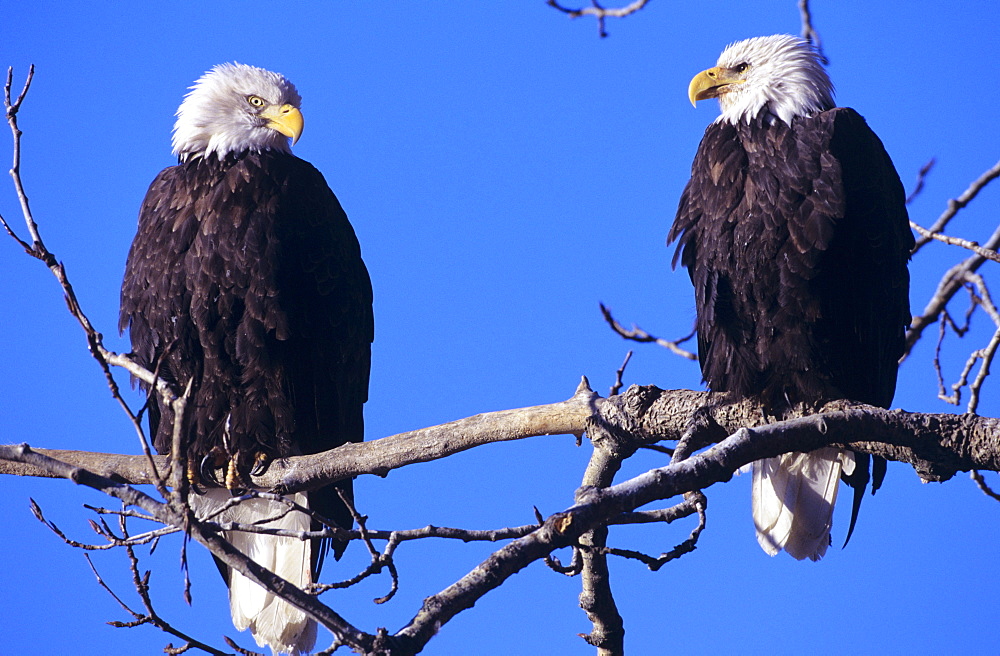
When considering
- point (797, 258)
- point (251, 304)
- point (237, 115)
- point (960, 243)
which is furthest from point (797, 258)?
point (237, 115)

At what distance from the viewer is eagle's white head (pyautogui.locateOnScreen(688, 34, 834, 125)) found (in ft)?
11.9

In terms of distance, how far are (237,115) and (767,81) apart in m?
1.91

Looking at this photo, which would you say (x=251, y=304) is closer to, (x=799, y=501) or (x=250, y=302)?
(x=250, y=302)

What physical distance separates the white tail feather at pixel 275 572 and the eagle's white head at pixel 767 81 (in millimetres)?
2084

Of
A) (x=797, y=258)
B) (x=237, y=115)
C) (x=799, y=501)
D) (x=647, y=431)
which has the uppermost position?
(x=237, y=115)

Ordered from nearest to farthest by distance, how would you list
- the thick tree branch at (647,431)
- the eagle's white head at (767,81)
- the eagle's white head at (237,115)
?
1. the thick tree branch at (647,431)
2. the eagle's white head at (767,81)
3. the eagle's white head at (237,115)

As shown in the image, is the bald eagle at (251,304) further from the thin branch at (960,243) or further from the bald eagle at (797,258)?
the thin branch at (960,243)

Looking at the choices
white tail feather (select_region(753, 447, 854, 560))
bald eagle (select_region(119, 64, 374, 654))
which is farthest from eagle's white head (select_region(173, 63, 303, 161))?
white tail feather (select_region(753, 447, 854, 560))

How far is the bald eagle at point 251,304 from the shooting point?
11.5 feet

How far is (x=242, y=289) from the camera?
137 inches

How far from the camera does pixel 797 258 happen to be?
3262 millimetres

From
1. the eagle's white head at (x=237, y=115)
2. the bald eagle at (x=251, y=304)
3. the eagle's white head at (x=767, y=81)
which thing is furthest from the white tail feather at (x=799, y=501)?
the eagle's white head at (x=237, y=115)

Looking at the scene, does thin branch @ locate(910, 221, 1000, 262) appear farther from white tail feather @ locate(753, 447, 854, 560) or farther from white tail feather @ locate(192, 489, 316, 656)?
white tail feather @ locate(192, 489, 316, 656)

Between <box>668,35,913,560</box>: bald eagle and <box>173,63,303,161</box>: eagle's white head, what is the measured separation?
150 cm
